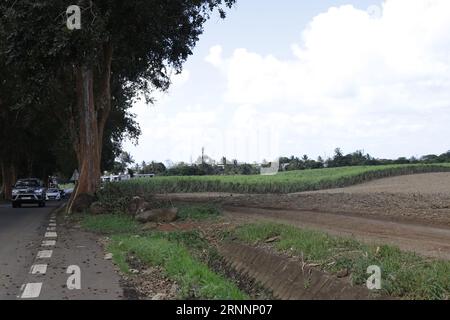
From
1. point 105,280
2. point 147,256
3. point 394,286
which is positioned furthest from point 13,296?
point 394,286

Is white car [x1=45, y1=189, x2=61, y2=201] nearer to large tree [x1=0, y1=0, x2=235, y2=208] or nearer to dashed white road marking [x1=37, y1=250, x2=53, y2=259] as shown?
large tree [x1=0, y1=0, x2=235, y2=208]

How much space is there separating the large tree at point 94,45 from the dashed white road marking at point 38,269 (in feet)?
23.6

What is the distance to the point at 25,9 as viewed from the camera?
16.4 meters

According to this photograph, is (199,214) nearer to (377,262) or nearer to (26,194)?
(377,262)

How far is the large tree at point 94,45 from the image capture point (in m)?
15.9

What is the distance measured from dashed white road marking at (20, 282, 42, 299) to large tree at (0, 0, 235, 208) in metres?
8.67

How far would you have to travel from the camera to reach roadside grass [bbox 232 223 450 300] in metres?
6.29

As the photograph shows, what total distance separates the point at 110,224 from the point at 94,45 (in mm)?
5731

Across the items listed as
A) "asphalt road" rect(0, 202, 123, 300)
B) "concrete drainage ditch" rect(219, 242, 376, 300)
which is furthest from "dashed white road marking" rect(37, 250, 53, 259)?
"concrete drainage ditch" rect(219, 242, 376, 300)

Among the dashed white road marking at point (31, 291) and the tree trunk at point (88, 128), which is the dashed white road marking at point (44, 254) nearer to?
the dashed white road marking at point (31, 291)

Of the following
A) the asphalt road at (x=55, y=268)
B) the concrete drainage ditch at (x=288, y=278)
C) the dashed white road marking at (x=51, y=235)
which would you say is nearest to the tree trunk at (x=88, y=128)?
the dashed white road marking at (x=51, y=235)

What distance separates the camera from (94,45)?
16.2 metres

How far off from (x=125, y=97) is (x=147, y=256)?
26390mm
